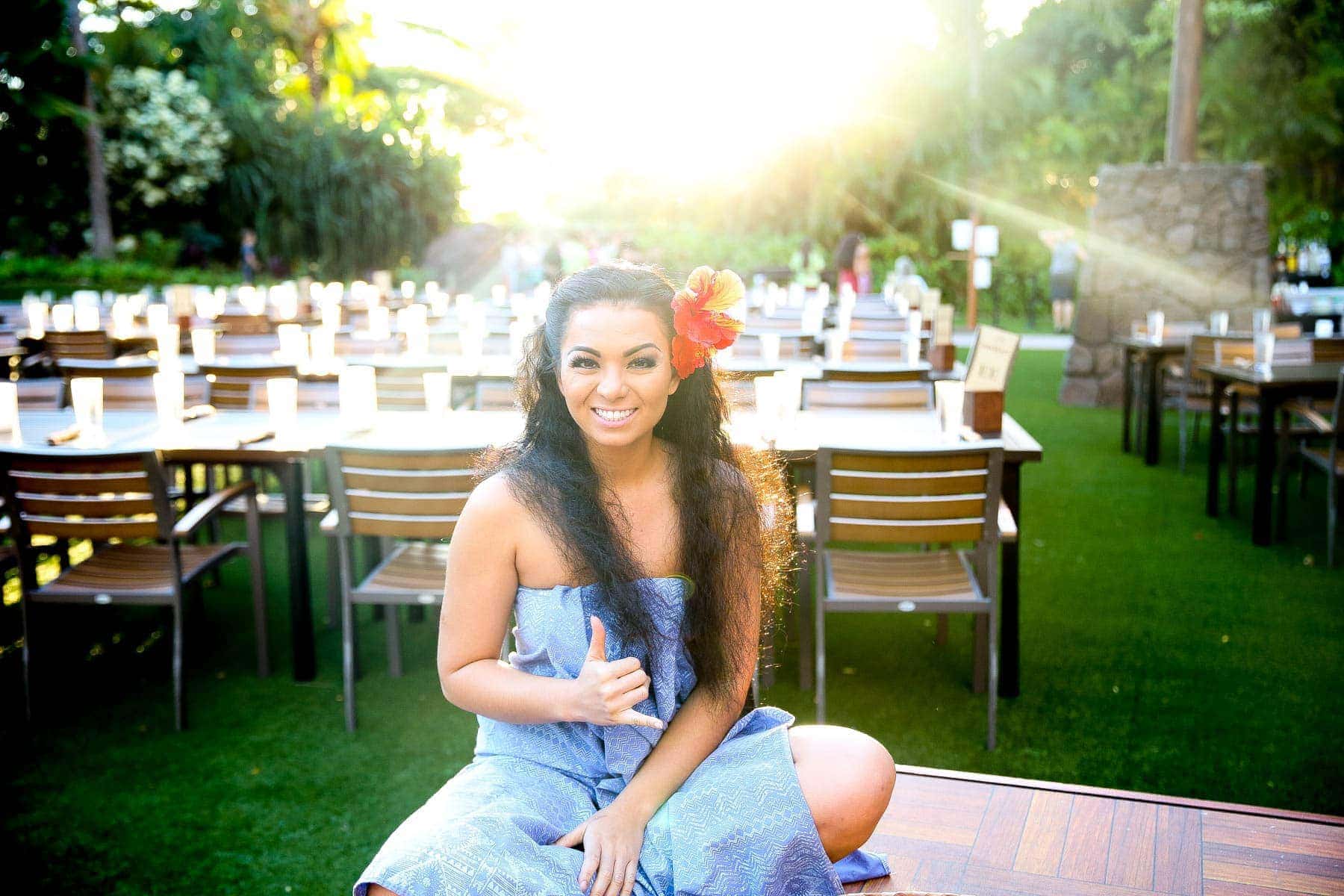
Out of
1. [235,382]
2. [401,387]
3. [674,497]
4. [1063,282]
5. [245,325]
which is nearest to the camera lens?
[674,497]

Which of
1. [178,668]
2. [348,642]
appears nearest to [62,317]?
[178,668]

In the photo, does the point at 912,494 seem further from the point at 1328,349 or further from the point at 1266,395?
the point at 1328,349

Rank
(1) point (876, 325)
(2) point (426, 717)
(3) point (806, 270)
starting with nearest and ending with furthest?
(2) point (426, 717)
(1) point (876, 325)
(3) point (806, 270)

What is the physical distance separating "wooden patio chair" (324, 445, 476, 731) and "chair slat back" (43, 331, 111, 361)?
153 inches

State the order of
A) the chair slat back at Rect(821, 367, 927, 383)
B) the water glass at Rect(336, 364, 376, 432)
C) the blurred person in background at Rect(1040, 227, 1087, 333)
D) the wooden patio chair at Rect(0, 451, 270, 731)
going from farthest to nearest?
the blurred person in background at Rect(1040, 227, 1087, 333) → the chair slat back at Rect(821, 367, 927, 383) → the water glass at Rect(336, 364, 376, 432) → the wooden patio chair at Rect(0, 451, 270, 731)

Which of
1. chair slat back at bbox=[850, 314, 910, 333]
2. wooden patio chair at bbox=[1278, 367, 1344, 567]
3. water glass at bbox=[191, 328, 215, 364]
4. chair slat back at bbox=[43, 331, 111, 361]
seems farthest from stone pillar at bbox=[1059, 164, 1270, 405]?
chair slat back at bbox=[43, 331, 111, 361]

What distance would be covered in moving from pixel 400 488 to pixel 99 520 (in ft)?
3.06

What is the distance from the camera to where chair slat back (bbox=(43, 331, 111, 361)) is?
650 cm

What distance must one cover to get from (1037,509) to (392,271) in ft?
56.4

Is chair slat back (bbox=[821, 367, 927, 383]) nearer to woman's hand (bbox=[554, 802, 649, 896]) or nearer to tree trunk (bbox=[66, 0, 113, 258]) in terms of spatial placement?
woman's hand (bbox=[554, 802, 649, 896])

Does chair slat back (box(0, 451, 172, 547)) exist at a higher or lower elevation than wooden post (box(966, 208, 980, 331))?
lower

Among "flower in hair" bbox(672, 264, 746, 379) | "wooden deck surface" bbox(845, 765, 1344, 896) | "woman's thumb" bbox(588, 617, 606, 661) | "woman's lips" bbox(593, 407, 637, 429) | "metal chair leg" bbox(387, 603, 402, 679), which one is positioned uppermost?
"flower in hair" bbox(672, 264, 746, 379)

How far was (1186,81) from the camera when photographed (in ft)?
34.6

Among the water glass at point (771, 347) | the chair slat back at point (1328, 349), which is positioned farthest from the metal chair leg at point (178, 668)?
the chair slat back at point (1328, 349)
